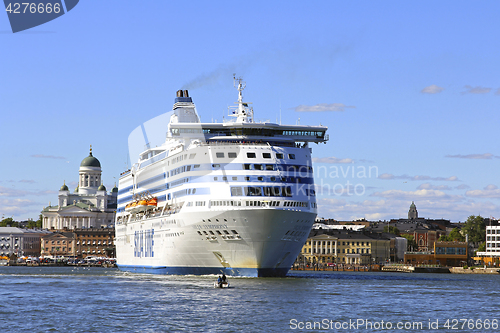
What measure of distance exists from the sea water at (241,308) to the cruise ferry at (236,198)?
295cm

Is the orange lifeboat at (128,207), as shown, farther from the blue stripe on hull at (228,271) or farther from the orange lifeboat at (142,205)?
the blue stripe on hull at (228,271)

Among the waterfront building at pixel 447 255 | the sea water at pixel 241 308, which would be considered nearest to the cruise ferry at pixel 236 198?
the sea water at pixel 241 308

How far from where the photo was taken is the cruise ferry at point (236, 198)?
71.3 metres

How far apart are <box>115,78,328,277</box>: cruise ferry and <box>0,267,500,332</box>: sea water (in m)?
2.95

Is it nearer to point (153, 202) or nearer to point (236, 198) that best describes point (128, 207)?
point (153, 202)

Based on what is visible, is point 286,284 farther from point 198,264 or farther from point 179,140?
point 179,140

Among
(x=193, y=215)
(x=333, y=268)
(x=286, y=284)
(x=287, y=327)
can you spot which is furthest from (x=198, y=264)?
(x=333, y=268)

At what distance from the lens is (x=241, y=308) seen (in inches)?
2067

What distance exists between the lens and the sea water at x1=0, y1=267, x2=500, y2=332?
46312mm

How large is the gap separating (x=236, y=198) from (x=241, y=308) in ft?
66.1

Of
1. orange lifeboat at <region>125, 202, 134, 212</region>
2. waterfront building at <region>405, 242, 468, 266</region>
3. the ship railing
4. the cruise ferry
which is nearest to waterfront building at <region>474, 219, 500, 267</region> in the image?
waterfront building at <region>405, 242, 468, 266</region>

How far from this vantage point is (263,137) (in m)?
78.7

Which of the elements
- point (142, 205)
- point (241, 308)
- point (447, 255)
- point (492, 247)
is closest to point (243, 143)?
point (142, 205)

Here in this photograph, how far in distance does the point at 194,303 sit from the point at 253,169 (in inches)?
795
